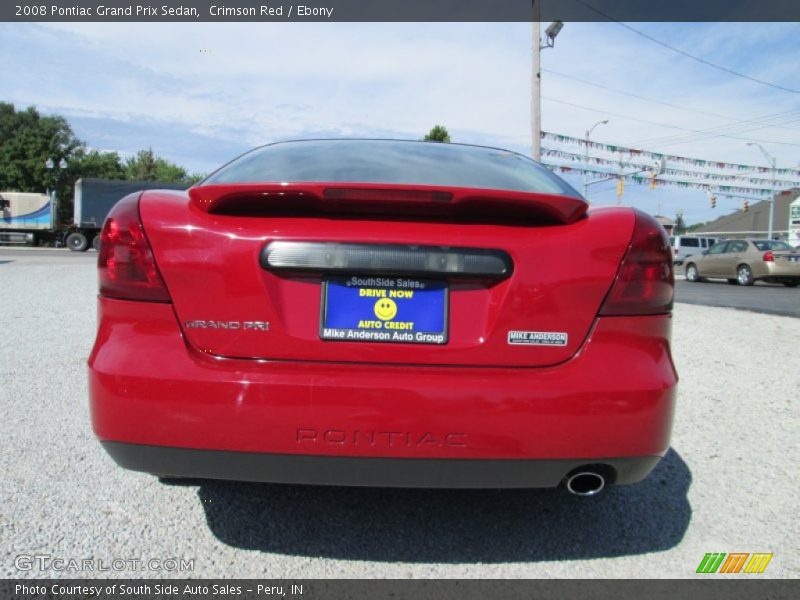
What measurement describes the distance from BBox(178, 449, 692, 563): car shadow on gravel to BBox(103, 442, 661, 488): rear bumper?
18.3 inches

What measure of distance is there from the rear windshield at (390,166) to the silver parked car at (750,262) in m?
19.2

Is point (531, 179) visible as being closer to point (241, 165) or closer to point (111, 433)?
point (241, 165)

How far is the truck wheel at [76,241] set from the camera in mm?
29016

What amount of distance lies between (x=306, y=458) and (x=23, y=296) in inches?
350

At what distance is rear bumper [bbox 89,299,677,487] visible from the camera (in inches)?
72.5

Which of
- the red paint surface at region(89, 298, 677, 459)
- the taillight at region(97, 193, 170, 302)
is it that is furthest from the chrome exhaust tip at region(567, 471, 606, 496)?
the taillight at region(97, 193, 170, 302)

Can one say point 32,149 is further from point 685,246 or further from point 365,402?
point 365,402

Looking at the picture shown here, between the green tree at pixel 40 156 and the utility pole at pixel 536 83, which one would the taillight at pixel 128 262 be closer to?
the utility pole at pixel 536 83

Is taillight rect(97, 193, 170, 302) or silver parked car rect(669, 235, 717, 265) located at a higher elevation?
silver parked car rect(669, 235, 717, 265)

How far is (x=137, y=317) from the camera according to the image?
1.95 m

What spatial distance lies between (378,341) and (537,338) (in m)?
0.50

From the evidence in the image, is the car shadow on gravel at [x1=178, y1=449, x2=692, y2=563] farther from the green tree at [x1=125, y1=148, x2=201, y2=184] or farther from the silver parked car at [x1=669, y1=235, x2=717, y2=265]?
the green tree at [x1=125, y1=148, x2=201, y2=184]

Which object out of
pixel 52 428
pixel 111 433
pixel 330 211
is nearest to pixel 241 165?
pixel 330 211
